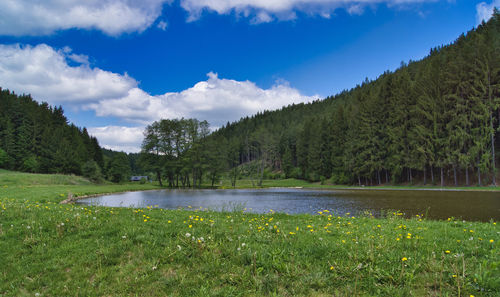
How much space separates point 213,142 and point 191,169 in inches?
356

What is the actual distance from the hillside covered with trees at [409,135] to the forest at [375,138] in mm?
184

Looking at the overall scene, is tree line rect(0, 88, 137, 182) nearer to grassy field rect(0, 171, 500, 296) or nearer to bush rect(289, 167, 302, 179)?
bush rect(289, 167, 302, 179)

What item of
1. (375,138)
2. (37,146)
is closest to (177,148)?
(37,146)

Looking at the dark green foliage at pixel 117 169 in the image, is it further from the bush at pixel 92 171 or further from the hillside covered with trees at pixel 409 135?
the hillside covered with trees at pixel 409 135

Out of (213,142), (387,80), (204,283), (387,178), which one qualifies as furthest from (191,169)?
(204,283)

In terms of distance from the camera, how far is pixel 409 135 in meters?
47.2

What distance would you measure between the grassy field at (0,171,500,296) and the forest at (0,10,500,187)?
44618 mm

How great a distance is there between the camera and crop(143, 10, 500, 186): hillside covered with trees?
39.1 m

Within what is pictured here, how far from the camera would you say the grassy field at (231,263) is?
389cm

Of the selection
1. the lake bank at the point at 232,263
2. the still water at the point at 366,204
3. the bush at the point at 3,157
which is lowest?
the still water at the point at 366,204

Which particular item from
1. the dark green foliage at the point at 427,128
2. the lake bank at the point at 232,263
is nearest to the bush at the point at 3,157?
the lake bank at the point at 232,263

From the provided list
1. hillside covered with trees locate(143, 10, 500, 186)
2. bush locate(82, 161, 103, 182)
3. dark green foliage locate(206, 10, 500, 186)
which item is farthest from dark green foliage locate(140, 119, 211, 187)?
dark green foliage locate(206, 10, 500, 186)

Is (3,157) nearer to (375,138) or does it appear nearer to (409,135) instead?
(375,138)

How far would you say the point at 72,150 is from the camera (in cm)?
7138
